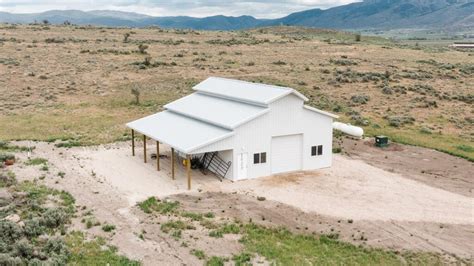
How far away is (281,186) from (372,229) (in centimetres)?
619

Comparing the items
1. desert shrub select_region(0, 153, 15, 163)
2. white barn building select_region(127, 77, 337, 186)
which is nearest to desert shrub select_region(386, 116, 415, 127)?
white barn building select_region(127, 77, 337, 186)

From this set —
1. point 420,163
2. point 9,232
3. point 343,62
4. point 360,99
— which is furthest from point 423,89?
point 9,232

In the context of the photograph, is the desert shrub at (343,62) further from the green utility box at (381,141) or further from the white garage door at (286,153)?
the white garage door at (286,153)

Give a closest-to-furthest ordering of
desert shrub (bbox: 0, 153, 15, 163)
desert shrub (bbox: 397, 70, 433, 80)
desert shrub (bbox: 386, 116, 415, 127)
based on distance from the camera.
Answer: desert shrub (bbox: 0, 153, 15, 163) → desert shrub (bbox: 386, 116, 415, 127) → desert shrub (bbox: 397, 70, 433, 80)

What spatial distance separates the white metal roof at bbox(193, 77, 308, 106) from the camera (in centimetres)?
2758

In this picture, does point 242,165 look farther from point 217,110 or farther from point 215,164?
point 217,110

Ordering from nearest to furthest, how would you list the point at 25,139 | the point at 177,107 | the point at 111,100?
the point at 177,107, the point at 25,139, the point at 111,100

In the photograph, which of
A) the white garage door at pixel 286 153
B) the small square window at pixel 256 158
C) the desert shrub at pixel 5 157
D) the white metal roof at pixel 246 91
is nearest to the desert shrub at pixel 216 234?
the small square window at pixel 256 158

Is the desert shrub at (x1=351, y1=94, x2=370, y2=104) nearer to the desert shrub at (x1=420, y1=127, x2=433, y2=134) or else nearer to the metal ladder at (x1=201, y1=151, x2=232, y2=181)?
the desert shrub at (x1=420, y1=127, x2=433, y2=134)

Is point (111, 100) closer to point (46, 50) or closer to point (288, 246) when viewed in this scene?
point (46, 50)

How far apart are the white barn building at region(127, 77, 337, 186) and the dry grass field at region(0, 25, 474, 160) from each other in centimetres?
970

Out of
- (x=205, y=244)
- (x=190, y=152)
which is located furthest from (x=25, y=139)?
(x=205, y=244)

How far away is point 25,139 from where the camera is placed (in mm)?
36094

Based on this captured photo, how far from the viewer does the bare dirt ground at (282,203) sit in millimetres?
19656
